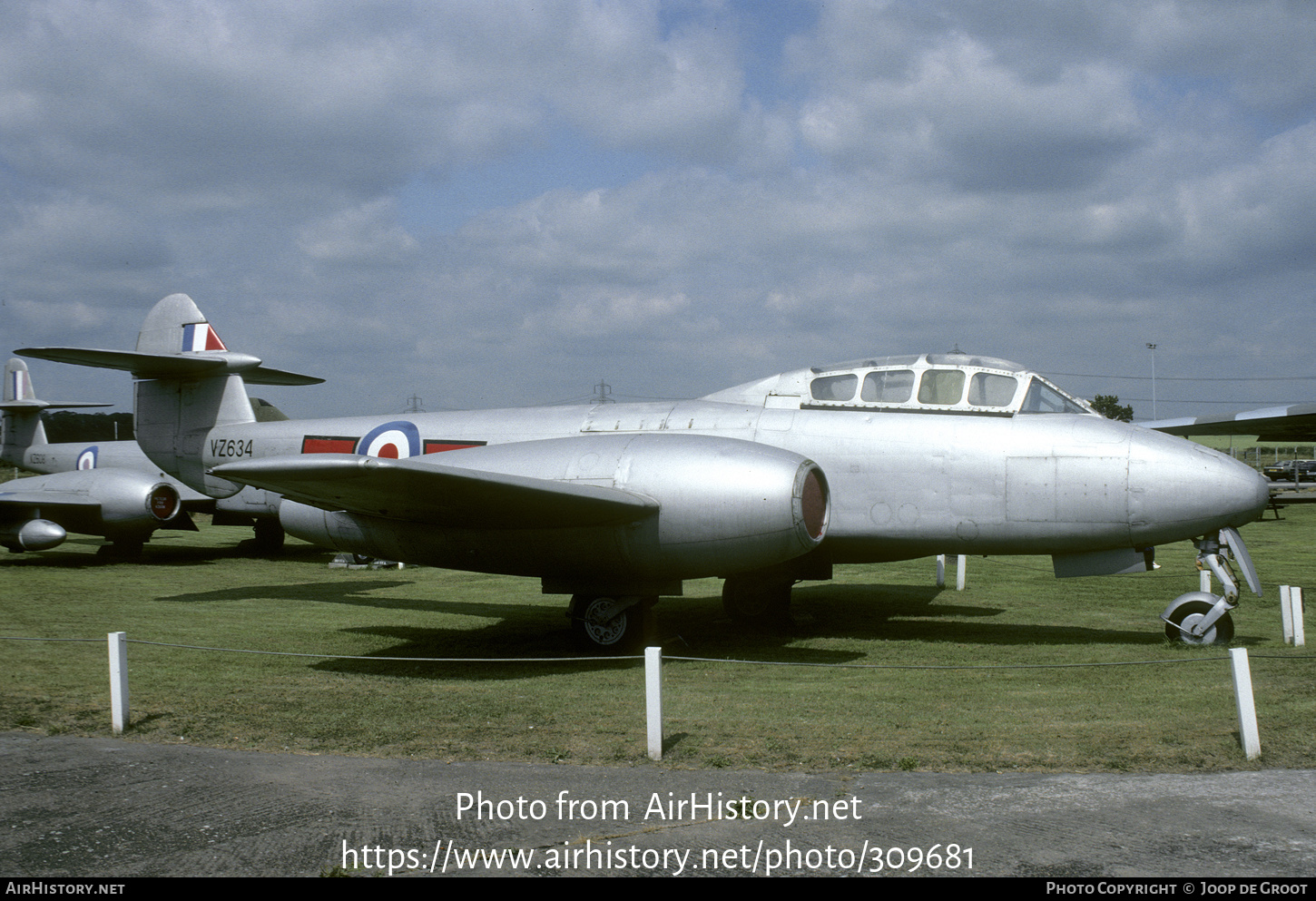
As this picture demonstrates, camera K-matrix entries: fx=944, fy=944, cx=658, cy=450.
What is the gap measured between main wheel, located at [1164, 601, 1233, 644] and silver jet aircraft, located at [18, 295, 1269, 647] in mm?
23

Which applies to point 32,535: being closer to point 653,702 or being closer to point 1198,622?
point 653,702

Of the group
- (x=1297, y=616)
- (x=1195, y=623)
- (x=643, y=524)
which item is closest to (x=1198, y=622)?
(x=1195, y=623)

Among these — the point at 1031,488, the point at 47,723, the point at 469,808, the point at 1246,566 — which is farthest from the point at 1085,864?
the point at 47,723

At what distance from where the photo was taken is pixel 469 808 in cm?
484

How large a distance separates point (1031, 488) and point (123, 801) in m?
7.35

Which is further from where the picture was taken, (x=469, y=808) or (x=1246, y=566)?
(x=1246, y=566)

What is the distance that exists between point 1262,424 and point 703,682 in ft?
83.5

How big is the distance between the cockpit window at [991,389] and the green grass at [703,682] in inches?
94.6

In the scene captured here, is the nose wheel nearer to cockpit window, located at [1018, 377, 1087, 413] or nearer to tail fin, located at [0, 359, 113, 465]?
cockpit window, located at [1018, 377, 1087, 413]

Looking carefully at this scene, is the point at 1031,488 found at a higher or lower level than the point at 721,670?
higher

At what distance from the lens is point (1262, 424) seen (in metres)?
26.8
